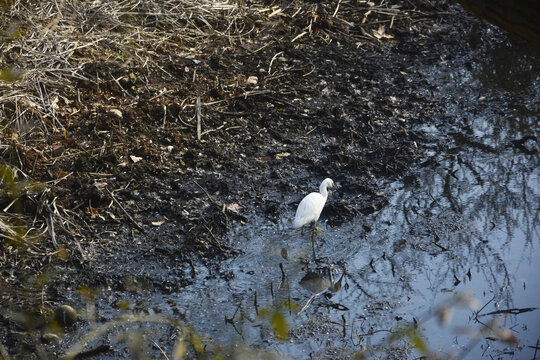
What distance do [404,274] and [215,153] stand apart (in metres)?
2.18

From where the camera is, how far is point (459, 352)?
13.4 ft

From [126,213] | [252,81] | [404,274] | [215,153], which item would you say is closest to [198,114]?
[215,153]

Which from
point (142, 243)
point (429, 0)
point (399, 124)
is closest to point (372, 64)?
point (399, 124)

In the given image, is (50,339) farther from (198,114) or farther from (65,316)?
(198,114)

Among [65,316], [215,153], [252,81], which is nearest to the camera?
[65,316]

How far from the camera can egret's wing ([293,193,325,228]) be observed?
16.2ft

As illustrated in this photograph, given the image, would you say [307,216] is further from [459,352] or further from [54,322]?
[54,322]

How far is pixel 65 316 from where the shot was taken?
4180mm

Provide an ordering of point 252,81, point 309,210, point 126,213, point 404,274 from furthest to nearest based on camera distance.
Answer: point 252,81 < point 126,213 < point 309,210 < point 404,274

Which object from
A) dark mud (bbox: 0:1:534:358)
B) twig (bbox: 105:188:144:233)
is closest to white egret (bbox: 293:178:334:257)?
dark mud (bbox: 0:1:534:358)

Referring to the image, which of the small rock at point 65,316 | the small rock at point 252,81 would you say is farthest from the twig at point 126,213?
the small rock at point 252,81

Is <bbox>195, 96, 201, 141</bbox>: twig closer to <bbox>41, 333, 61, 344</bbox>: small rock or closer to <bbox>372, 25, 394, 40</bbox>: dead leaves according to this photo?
<bbox>41, 333, 61, 344</bbox>: small rock

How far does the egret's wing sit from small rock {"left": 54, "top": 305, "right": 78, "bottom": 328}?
1.77 m

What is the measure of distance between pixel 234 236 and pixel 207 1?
408 centimetres
